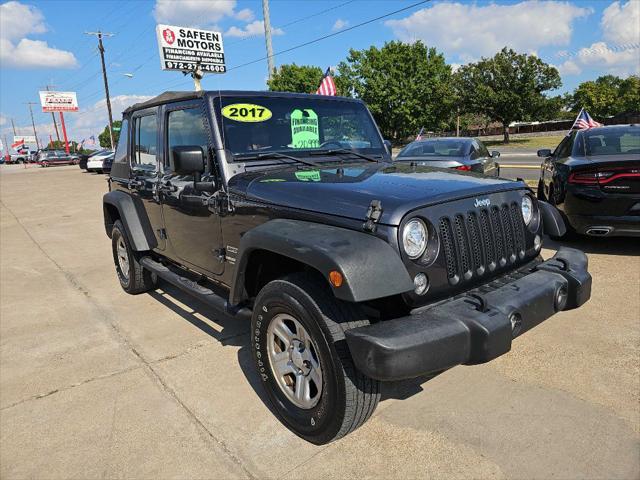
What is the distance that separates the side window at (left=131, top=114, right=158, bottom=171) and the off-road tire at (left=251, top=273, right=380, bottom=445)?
2.27m

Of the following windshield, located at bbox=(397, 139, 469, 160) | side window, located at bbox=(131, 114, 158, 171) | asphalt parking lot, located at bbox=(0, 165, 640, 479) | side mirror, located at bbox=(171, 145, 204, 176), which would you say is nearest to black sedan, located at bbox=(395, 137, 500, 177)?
windshield, located at bbox=(397, 139, 469, 160)

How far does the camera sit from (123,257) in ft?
17.2

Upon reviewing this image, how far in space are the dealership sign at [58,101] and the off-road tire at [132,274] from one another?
79968 mm

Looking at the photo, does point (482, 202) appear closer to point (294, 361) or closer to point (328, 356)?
point (328, 356)

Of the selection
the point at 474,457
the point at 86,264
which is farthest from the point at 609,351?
the point at 86,264

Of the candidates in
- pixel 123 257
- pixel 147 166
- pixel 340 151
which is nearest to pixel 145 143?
pixel 147 166

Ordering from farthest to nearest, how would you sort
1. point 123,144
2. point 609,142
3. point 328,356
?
point 609,142 < point 123,144 < point 328,356

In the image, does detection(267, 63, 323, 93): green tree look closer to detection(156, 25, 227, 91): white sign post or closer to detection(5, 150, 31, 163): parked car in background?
detection(156, 25, 227, 91): white sign post

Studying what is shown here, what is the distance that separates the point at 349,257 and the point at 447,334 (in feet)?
1.77

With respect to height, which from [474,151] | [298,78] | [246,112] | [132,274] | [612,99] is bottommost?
[132,274]

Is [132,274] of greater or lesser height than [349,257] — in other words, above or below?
below

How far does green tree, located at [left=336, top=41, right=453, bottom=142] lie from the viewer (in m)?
47.7

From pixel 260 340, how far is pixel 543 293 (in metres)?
1.57

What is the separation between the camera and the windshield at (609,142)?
586 centimetres
